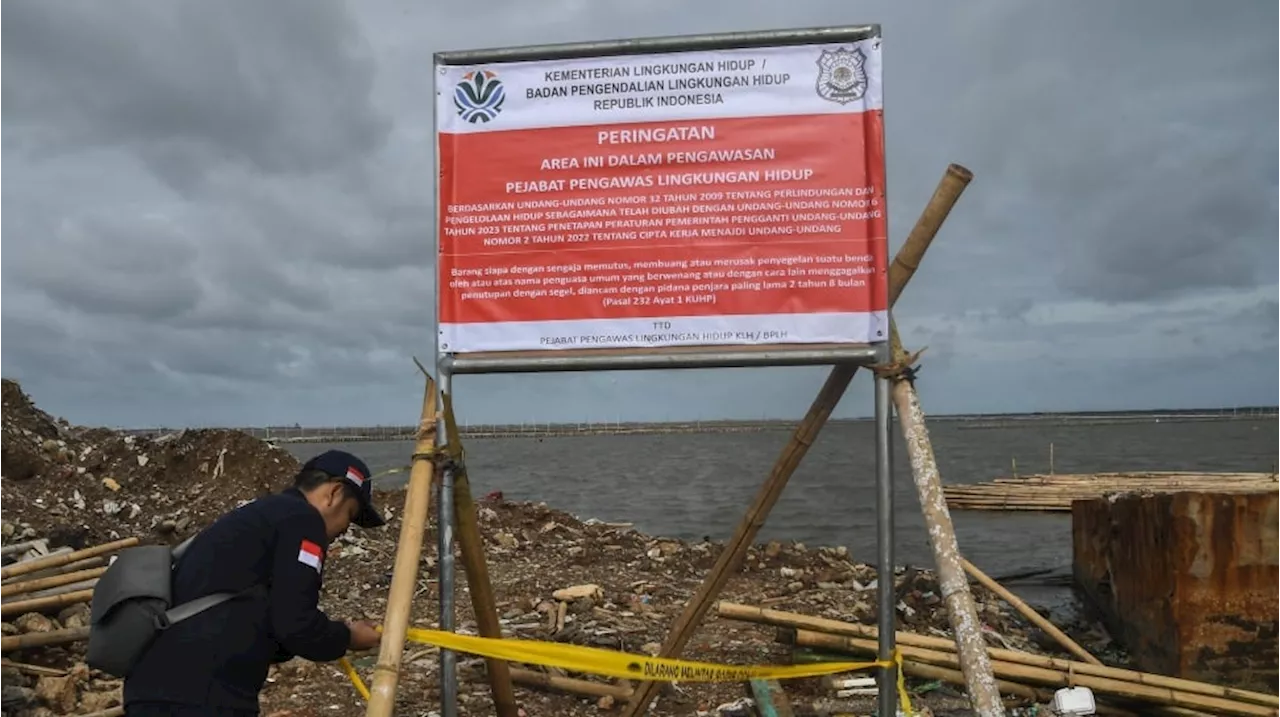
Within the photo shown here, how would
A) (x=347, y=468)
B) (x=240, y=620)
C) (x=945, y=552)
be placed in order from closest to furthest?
(x=240, y=620)
(x=347, y=468)
(x=945, y=552)

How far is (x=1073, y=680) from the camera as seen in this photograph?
7.16 meters

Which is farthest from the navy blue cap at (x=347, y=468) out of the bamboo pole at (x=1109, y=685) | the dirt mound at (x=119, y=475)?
the dirt mound at (x=119, y=475)

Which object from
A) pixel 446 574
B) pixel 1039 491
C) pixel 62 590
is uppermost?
pixel 446 574

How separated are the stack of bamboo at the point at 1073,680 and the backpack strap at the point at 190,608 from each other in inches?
178

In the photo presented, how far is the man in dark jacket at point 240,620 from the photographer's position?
3.49m

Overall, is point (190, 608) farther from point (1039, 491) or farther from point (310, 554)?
point (1039, 491)

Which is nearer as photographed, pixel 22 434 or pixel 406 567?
pixel 406 567

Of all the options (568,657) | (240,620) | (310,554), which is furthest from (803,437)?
(240,620)

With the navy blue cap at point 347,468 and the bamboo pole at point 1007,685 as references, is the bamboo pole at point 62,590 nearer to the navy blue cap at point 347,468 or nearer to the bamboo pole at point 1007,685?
the navy blue cap at point 347,468

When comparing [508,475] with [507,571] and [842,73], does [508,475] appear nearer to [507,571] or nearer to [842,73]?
[507,571]

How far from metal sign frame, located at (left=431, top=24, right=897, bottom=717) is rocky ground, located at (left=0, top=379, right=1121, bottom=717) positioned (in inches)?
112

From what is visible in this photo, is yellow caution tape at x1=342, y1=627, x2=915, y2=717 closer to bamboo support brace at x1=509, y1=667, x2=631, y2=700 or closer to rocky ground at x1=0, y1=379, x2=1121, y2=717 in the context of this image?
rocky ground at x1=0, y1=379, x2=1121, y2=717

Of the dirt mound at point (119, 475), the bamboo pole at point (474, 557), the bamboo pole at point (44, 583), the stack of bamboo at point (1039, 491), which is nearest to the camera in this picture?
the bamboo pole at point (474, 557)

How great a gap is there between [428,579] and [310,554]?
957cm
